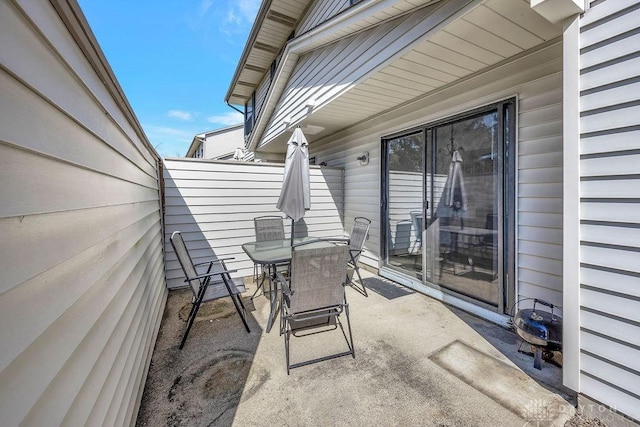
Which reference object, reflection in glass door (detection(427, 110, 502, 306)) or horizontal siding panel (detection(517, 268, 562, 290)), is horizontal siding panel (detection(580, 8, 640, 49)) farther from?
horizontal siding panel (detection(517, 268, 562, 290))

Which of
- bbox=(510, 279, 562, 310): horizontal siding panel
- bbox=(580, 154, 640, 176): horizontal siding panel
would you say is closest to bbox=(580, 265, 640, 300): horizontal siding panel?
bbox=(580, 154, 640, 176): horizontal siding panel

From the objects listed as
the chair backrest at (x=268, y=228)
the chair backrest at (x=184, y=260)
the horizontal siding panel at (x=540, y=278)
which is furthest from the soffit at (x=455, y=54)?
the chair backrest at (x=184, y=260)

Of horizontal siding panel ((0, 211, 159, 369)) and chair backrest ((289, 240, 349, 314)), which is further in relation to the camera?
chair backrest ((289, 240, 349, 314))

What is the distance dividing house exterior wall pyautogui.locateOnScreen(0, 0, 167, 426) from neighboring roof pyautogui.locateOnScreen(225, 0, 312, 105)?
5.27 metres

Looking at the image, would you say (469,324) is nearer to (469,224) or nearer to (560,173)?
(469,224)

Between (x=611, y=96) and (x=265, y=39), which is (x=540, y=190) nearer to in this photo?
(x=611, y=96)

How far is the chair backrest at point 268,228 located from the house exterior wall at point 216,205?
34cm

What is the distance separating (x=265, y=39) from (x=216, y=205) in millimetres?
4540

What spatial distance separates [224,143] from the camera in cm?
1470

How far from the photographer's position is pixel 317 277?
8.00ft

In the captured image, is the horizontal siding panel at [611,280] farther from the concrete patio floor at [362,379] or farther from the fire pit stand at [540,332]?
the concrete patio floor at [362,379]

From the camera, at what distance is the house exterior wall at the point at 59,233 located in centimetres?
71

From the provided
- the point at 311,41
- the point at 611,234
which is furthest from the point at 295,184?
the point at 611,234

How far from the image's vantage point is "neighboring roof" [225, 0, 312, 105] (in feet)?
18.7
